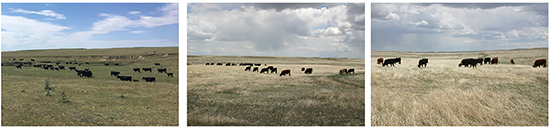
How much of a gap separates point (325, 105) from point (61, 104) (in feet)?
28.3

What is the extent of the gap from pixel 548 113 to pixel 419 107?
2783 millimetres

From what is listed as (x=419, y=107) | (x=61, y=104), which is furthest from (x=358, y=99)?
(x=61, y=104)

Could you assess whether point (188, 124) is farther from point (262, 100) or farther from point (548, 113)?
point (548, 113)

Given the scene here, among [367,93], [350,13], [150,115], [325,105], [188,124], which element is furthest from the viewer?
[150,115]

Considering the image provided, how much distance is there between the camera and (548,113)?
4.98m

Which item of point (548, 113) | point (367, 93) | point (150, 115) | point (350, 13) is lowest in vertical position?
point (150, 115)

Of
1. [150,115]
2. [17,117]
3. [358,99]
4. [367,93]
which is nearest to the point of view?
[367,93]

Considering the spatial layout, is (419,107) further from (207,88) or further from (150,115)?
(150,115)

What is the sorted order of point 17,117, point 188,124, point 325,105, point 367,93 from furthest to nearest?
1. point 17,117
2. point 325,105
3. point 367,93
4. point 188,124

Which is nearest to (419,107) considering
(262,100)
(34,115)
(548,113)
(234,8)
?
(548,113)

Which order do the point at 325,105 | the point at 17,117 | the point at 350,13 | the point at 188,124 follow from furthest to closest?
1. the point at 350,13
2. the point at 17,117
3. the point at 325,105
4. the point at 188,124

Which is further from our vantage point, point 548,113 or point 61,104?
point 61,104

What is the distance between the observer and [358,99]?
5516 mm

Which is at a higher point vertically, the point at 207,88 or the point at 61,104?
the point at 207,88
